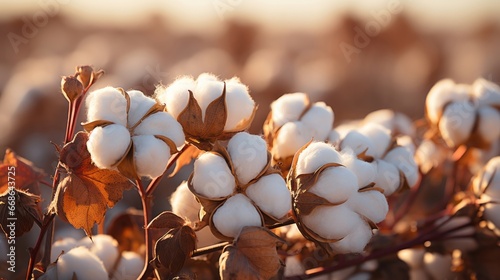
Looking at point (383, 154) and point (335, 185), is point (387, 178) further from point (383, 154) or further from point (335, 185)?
point (335, 185)

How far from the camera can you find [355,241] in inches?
31.6

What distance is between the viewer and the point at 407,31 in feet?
16.9

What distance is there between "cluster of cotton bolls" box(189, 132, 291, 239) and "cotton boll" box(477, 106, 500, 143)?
0.61 meters

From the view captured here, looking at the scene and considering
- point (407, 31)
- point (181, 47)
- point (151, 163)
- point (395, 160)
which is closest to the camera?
point (151, 163)

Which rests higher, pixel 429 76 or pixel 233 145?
pixel 233 145

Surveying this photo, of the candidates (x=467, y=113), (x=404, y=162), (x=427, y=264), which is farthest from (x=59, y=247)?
(x=467, y=113)

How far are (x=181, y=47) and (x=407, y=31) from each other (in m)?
1.92

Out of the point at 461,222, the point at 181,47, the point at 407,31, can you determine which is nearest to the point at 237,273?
the point at 461,222

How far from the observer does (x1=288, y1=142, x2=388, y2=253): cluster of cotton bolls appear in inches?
30.3

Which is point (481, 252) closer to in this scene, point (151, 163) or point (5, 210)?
point (151, 163)

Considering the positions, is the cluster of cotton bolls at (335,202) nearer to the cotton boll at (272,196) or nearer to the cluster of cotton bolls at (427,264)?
the cotton boll at (272,196)

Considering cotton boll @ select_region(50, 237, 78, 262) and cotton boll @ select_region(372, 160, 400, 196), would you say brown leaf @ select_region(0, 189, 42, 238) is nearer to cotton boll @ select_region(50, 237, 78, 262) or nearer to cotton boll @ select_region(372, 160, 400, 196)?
cotton boll @ select_region(50, 237, 78, 262)

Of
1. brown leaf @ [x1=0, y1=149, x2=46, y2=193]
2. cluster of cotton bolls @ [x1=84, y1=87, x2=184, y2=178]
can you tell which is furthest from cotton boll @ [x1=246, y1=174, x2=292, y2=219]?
brown leaf @ [x1=0, y1=149, x2=46, y2=193]

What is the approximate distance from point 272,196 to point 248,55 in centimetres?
389
